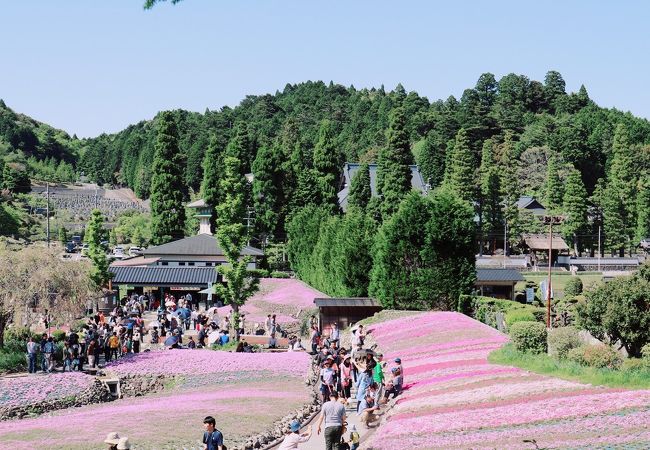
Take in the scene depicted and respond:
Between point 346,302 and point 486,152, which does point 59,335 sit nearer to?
point 346,302

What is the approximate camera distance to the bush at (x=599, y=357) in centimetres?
2414

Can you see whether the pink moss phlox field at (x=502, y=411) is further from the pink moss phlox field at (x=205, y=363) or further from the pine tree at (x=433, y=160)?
the pine tree at (x=433, y=160)

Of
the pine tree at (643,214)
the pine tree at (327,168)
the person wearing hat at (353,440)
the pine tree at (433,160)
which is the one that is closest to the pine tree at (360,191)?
the pine tree at (327,168)

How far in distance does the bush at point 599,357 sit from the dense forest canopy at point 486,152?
62.9 metres

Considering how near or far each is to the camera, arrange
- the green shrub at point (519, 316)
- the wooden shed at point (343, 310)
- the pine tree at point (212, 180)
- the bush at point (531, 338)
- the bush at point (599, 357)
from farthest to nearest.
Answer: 1. the pine tree at point (212, 180)
2. the wooden shed at point (343, 310)
3. the green shrub at point (519, 316)
4. the bush at point (531, 338)
5. the bush at point (599, 357)

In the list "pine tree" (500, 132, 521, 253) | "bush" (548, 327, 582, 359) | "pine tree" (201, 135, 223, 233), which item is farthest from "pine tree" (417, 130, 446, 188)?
"bush" (548, 327, 582, 359)

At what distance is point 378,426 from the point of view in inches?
927

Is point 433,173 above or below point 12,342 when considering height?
above

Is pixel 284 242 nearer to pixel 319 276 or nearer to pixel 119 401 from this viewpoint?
pixel 319 276

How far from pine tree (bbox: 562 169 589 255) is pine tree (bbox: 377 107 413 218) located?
70.0 ft

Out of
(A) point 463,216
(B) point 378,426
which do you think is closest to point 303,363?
(B) point 378,426

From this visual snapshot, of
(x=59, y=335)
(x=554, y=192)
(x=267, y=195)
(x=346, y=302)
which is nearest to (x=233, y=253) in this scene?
(x=346, y=302)

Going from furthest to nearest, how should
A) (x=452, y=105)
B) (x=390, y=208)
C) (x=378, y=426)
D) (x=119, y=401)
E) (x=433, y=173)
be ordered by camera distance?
(x=452, y=105)
(x=433, y=173)
(x=390, y=208)
(x=119, y=401)
(x=378, y=426)

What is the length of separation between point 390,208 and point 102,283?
101 feet
